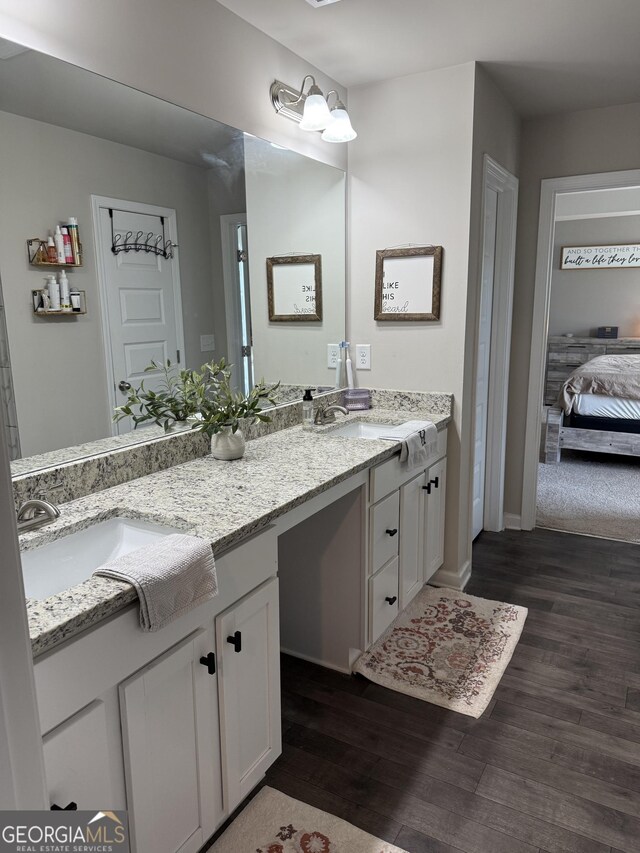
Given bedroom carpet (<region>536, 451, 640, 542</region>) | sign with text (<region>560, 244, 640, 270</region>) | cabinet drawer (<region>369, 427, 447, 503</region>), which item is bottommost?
bedroom carpet (<region>536, 451, 640, 542</region>)

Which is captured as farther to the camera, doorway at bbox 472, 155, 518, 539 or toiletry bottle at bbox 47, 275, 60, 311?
doorway at bbox 472, 155, 518, 539

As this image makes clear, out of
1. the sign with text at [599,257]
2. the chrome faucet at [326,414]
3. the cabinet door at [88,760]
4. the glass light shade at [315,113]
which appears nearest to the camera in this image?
the cabinet door at [88,760]

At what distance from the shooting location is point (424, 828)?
1714 millimetres

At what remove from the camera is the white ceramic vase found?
2162 mm

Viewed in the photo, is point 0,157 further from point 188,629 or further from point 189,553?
point 188,629

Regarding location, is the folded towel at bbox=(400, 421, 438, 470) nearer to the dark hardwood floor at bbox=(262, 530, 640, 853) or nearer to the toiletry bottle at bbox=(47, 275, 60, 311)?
the dark hardwood floor at bbox=(262, 530, 640, 853)

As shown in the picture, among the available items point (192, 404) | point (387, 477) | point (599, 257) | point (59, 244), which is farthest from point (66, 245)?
point (599, 257)

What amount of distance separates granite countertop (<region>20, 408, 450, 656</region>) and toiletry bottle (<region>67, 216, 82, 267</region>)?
673mm

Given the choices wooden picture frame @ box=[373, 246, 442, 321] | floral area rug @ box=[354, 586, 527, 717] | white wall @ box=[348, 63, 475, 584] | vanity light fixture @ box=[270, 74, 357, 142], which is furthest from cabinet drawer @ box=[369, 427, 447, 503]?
vanity light fixture @ box=[270, 74, 357, 142]

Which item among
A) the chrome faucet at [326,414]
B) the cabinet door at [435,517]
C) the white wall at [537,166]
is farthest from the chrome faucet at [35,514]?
the white wall at [537,166]

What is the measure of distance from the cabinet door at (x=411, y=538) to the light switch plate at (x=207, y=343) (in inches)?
37.5

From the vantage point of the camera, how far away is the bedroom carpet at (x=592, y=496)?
3.96 meters

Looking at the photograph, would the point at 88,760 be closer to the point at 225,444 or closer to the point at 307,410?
the point at 225,444

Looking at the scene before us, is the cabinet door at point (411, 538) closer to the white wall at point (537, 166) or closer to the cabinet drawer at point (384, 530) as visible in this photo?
the cabinet drawer at point (384, 530)
